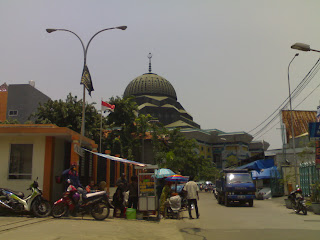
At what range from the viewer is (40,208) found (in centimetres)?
1207

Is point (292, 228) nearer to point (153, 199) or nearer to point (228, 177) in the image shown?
point (153, 199)

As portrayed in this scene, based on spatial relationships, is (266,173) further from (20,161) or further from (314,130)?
(20,161)

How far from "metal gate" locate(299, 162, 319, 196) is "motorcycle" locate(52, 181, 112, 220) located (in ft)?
48.8

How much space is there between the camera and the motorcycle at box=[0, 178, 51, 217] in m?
11.9

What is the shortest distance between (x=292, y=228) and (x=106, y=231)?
220 inches

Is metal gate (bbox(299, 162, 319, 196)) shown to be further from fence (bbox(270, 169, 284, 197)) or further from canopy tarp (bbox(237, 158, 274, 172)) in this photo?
canopy tarp (bbox(237, 158, 274, 172))

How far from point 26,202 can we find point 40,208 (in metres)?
0.50

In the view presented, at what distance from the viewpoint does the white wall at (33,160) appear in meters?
14.1

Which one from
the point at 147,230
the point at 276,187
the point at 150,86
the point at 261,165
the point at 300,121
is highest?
the point at 150,86

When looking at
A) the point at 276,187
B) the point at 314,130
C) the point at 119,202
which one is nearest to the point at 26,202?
the point at 119,202

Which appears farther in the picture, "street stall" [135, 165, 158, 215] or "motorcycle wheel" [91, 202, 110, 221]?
"street stall" [135, 165, 158, 215]

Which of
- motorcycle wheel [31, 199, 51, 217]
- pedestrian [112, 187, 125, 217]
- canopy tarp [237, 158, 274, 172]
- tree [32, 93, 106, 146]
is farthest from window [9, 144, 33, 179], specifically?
canopy tarp [237, 158, 274, 172]

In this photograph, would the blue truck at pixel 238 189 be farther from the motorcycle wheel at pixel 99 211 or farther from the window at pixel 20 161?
the window at pixel 20 161

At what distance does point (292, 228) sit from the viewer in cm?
1086
